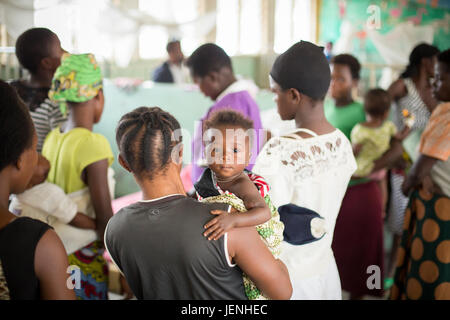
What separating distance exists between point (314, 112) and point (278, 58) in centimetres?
21

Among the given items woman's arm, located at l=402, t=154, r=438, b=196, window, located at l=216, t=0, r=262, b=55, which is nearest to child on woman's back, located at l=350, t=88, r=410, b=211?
woman's arm, located at l=402, t=154, r=438, b=196

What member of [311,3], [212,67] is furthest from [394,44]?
[212,67]

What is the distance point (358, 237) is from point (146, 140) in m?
1.97

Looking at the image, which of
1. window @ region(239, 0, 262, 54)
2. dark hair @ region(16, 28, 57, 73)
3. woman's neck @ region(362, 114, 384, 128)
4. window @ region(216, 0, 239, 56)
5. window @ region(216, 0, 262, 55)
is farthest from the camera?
window @ region(239, 0, 262, 54)

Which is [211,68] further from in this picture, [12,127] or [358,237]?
[358,237]

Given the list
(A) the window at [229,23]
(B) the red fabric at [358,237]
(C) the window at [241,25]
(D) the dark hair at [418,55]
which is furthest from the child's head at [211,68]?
(C) the window at [241,25]

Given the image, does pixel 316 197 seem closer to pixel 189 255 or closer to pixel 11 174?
pixel 189 255

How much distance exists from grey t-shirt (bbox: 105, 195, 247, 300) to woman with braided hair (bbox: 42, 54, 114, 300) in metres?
0.56

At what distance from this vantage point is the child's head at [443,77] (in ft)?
6.11

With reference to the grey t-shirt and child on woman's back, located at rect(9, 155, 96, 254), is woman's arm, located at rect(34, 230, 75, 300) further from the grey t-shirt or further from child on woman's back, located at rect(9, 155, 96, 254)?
child on woman's back, located at rect(9, 155, 96, 254)

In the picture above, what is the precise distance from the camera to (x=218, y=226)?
2.88 ft

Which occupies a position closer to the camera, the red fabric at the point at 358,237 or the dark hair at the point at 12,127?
the dark hair at the point at 12,127

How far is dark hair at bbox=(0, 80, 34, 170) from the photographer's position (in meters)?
0.93

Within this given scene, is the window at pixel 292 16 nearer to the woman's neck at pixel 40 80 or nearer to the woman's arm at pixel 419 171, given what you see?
the woman's arm at pixel 419 171
